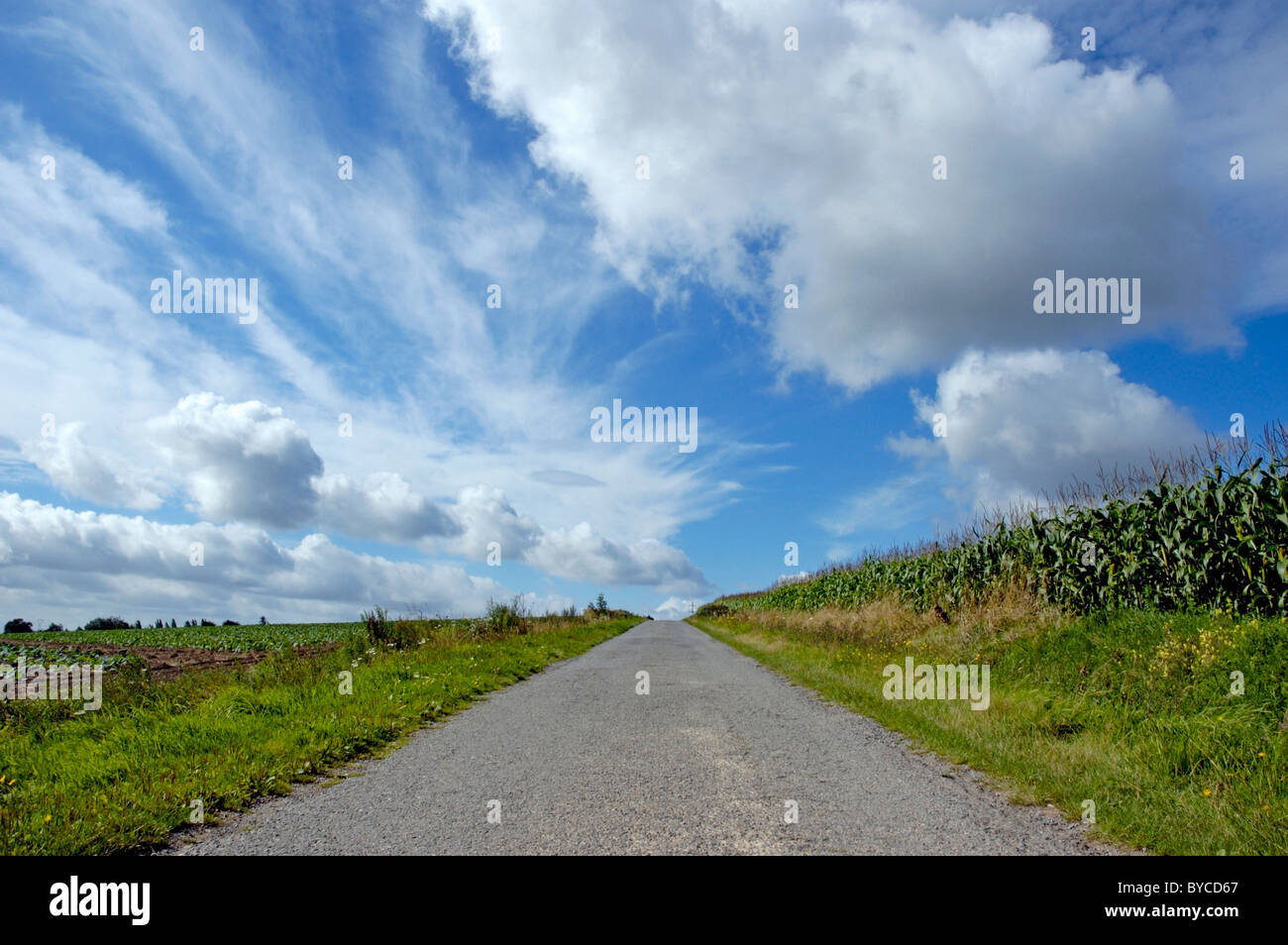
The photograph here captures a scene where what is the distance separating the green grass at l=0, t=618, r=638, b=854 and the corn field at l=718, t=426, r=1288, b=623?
11341mm

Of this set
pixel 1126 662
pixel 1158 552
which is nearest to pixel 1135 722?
pixel 1126 662

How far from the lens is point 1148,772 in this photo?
20.0 ft

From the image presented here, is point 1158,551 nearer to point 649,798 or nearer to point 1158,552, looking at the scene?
point 1158,552

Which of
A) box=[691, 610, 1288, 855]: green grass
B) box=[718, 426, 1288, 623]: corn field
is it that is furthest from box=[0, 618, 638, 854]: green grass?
box=[718, 426, 1288, 623]: corn field

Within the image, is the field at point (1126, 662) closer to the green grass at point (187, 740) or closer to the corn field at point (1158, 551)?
the corn field at point (1158, 551)

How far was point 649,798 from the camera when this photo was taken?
5492mm

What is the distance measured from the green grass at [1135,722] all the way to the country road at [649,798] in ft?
1.57

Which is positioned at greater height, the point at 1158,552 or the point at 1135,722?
the point at 1158,552

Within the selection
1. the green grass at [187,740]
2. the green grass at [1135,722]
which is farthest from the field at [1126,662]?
the green grass at [187,740]

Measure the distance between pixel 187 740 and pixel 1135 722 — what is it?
1035cm

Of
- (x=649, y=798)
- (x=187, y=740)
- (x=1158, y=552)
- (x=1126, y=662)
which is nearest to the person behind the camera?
(x=649, y=798)
